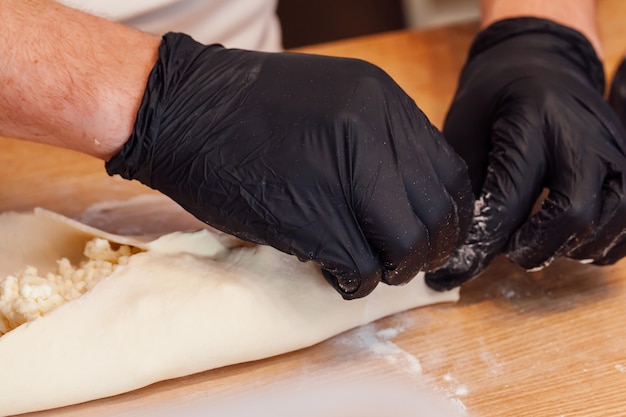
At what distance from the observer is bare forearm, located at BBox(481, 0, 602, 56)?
4.73 ft

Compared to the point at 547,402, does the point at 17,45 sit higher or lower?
higher

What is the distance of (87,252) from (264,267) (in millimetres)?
279

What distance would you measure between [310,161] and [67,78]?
0.37m

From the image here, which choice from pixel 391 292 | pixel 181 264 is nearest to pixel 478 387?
pixel 391 292

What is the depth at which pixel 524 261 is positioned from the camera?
43.7 inches

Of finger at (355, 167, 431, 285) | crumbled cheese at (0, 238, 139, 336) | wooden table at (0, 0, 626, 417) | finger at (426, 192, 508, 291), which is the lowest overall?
wooden table at (0, 0, 626, 417)

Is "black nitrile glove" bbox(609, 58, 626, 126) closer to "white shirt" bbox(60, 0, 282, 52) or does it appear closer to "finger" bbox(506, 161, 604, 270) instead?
"finger" bbox(506, 161, 604, 270)

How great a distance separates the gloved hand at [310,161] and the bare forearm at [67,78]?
32mm

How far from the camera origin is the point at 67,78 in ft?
3.25

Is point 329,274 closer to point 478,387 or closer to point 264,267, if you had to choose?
point 264,267

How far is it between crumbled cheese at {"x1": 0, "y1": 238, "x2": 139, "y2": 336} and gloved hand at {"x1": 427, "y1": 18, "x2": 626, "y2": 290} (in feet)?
1.69

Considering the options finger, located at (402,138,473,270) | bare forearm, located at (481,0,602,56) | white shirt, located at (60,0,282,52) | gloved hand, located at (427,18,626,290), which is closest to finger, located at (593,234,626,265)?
gloved hand, located at (427,18,626,290)

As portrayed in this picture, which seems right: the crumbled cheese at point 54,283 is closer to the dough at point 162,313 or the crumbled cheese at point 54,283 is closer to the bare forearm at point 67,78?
the dough at point 162,313

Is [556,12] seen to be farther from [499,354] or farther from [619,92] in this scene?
[499,354]
